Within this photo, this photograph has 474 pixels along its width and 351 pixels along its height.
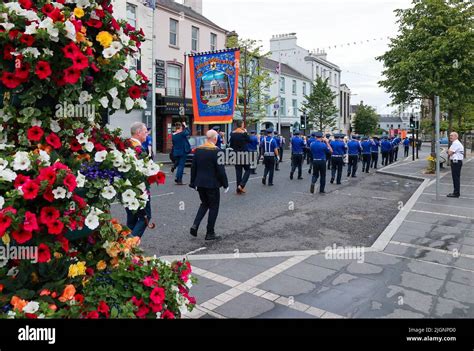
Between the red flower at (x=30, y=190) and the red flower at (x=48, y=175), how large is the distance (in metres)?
0.05

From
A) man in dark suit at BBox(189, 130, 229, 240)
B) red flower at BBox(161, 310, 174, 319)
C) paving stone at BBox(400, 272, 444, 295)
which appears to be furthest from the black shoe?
red flower at BBox(161, 310, 174, 319)

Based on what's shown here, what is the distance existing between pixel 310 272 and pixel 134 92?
11.1ft

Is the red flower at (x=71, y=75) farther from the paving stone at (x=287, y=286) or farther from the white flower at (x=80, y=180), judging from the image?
the paving stone at (x=287, y=286)

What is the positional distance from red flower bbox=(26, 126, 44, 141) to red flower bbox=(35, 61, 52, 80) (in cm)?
32

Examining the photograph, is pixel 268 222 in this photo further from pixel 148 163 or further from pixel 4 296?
pixel 4 296

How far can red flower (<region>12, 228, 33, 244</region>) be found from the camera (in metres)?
2.01

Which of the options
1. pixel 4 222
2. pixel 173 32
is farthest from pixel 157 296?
pixel 173 32

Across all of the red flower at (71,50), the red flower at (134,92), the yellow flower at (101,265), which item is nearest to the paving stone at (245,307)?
the yellow flower at (101,265)

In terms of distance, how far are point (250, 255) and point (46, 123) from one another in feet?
12.6

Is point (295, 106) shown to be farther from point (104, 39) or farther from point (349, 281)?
point (104, 39)

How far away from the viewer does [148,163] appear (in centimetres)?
258

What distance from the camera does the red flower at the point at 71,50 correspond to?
2197mm

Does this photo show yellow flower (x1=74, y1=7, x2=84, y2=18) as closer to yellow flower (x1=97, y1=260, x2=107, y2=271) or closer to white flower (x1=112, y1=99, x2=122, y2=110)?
white flower (x1=112, y1=99, x2=122, y2=110)
